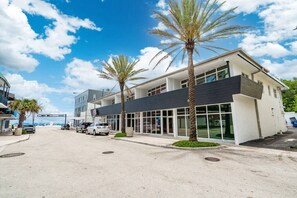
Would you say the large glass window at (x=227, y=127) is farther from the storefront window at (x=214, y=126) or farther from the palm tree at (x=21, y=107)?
the palm tree at (x=21, y=107)

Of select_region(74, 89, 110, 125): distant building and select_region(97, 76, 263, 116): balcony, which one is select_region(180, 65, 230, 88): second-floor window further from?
select_region(74, 89, 110, 125): distant building

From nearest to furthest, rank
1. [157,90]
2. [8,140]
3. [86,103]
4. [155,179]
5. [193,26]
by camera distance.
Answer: [155,179]
[193,26]
[8,140]
[157,90]
[86,103]

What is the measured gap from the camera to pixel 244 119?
44.4 feet

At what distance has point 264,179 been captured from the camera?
534cm

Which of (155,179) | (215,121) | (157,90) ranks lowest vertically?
(155,179)

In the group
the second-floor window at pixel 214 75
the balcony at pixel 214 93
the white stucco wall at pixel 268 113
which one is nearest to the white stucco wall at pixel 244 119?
the balcony at pixel 214 93

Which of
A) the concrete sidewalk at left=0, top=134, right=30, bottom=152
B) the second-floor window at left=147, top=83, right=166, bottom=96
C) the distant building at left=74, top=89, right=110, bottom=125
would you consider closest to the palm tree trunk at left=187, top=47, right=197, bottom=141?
the second-floor window at left=147, top=83, right=166, bottom=96

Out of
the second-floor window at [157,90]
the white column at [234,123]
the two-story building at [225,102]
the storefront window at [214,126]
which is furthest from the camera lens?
the second-floor window at [157,90]

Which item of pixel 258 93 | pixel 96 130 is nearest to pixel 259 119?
pixel 258 93

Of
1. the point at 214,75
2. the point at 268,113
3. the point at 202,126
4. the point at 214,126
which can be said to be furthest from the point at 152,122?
the point at 268,113

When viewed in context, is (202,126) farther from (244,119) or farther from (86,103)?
(86,103)

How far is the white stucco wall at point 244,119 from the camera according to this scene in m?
12.6

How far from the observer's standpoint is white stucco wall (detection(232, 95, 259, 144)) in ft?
41.2

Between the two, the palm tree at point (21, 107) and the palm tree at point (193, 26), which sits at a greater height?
the palm tree at point (193, 26)
